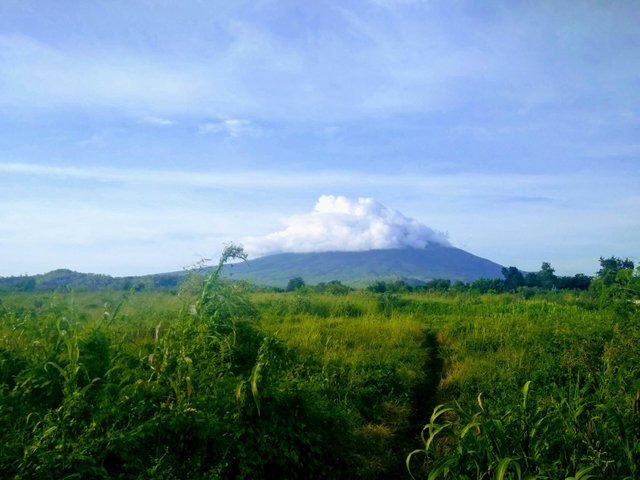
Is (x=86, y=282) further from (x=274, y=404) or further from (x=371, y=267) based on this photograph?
(x=371, y=267)

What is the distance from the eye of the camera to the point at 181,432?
13.7 ft

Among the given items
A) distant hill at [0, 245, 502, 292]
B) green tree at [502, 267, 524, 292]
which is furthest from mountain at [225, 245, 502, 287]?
green tree at [502, 267, 524, 292]

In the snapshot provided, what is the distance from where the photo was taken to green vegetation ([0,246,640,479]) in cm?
393

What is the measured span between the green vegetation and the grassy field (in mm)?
16

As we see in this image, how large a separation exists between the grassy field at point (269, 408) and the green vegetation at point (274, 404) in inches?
0.6

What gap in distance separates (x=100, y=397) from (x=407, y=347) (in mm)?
6433

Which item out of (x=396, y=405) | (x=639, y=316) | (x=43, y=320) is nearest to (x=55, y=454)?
(x=43, y=320)

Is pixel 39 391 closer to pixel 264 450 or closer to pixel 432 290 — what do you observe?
pixel 264 450

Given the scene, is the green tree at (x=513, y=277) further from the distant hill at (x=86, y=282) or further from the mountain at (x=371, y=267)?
the mountain at (x=371, y=267)

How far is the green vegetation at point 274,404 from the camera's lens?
3934mm

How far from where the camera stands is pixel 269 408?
4480mm

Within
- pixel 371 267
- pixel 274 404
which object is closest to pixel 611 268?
pixel 274 404

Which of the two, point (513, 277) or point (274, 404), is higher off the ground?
point (513, 277)

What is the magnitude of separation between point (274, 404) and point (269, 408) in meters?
0.05
